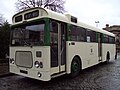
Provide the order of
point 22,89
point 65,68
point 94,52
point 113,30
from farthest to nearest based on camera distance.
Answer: point 113,30 < point 94,52 < point 65,68 < point 22,89

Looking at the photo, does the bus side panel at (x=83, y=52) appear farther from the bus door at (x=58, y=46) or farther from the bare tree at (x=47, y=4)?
the bare tree at (x=47, y=4)

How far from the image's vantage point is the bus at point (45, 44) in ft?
20.7

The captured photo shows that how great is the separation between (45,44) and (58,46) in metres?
0.97

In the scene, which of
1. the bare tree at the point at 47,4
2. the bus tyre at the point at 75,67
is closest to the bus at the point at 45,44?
the bus tyre at the point at 75,67

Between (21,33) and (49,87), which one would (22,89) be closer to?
(49,87)

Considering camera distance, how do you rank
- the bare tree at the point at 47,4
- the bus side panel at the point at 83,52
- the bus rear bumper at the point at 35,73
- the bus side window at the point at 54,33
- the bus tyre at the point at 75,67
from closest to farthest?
the bus rear bumper at the point at 35,73
the bus side window at the point at 54,33
the bus side panel at the point at 83,52
the bus tyre at the point at 75,67
the bare tree at the point at 47,4

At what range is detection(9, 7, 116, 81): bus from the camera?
632 cm

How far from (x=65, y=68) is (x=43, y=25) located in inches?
89.3

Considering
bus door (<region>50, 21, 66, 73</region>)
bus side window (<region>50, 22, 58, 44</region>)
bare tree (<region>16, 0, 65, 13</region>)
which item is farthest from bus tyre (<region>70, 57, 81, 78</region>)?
bare tree (<region>16, 0, 65, 13</region>)

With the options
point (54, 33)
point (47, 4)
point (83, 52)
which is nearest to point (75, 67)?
point (83, 52)

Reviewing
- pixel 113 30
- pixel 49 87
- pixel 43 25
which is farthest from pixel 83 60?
pixel 113 30

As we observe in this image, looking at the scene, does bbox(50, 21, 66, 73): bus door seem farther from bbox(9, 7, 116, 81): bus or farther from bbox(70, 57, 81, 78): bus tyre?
bbox(70, 57, 81, 78): bus tyre

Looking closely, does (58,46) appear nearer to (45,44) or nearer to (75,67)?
(45,44)

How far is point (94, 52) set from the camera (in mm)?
10781
